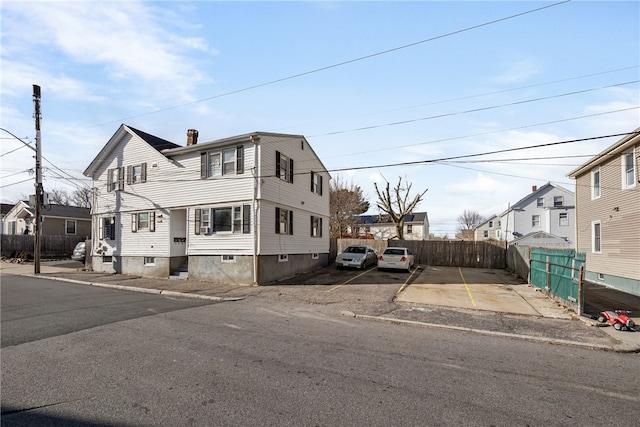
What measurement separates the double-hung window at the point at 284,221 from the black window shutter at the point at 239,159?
2735mm

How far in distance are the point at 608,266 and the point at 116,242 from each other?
2661 cm

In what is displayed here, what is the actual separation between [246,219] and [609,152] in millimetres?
17120

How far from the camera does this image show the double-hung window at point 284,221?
17.7 metres

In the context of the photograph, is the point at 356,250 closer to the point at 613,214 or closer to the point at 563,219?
the point at 613,214

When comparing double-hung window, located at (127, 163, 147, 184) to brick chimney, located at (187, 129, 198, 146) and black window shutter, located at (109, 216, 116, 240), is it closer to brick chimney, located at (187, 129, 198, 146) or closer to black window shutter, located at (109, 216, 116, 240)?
black window shutter, located at (109, 216, 116, 240)

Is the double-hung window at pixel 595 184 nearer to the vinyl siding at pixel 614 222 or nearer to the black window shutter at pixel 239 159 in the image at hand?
the vinyl siding at pixel 614 222

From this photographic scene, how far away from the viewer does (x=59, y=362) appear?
5.58 meters

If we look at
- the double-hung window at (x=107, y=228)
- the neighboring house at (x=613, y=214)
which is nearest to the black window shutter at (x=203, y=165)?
the double-hung window at (x=107, y=228)

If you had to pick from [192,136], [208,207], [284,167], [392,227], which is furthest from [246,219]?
[392,227]

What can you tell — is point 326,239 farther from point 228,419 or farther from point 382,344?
point 228,419

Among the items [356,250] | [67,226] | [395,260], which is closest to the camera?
[395,260]


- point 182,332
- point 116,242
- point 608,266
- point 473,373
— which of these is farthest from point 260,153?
point 608,266

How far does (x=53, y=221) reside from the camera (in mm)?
36250

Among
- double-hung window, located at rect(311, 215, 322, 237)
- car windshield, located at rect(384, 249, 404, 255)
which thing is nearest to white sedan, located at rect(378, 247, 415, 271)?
car windshield, located at rect(384, 249, 404, 255)
